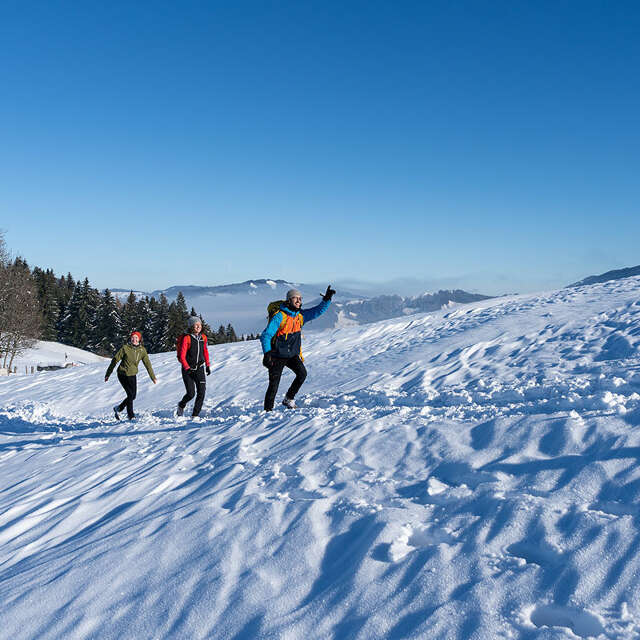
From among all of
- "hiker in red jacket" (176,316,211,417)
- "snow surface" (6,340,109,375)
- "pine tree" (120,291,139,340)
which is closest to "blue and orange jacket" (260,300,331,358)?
"hiker in red jacket" (176,316,211,417)

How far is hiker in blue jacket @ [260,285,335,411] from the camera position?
24.9 feet

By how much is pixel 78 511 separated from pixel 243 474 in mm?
1688

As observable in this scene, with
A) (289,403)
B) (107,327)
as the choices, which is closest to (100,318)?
(107,327)

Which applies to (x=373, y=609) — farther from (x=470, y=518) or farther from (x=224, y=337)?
(x=224, y=337)

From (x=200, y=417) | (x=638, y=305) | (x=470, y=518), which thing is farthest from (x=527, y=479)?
(x=638, y=305)

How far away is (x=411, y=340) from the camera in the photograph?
15.5 m

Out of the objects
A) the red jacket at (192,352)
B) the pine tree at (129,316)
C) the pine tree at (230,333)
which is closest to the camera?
the red jacket at (192,352)

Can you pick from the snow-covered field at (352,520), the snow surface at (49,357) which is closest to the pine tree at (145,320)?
the snow surface at (49,357)

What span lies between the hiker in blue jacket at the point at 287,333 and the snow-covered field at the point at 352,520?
87 centimetres

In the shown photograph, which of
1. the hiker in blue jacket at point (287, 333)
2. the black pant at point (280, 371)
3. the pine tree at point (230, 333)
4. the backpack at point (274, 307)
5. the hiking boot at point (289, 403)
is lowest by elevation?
the pine tree at point (230, 333)

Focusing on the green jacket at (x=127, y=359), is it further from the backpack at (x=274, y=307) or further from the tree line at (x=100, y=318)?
the tree line at (x=100, y=318)

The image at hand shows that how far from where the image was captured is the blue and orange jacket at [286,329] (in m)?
7.57

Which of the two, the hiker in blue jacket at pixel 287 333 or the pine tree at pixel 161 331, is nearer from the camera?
the hiker in blue jacket at pixel 287 333

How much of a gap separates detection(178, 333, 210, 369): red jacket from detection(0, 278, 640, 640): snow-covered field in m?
1.32
